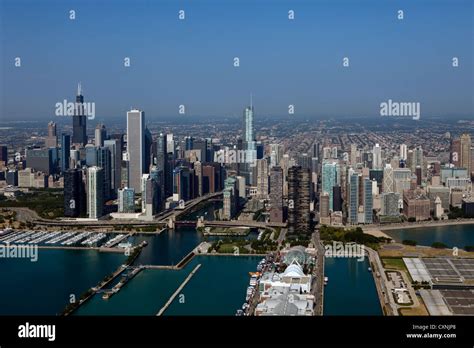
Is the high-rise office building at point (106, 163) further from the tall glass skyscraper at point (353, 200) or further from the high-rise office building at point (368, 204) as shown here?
the high-rise office building at point (368, 204)

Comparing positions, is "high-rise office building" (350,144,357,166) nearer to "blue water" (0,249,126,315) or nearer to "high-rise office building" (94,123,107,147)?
"high-rise office building" (94,123,107,147)

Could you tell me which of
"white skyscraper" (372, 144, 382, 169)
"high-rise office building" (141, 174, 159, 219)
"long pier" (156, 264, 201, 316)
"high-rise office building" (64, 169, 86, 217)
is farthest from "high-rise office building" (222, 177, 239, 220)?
"long pier" (156, 264, 201, 316)

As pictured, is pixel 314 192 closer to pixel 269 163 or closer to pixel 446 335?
pixel 269 163

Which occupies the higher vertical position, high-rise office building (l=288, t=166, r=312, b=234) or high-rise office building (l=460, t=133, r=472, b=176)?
high-rise office building (l=460, t=133, r=472, b=176)

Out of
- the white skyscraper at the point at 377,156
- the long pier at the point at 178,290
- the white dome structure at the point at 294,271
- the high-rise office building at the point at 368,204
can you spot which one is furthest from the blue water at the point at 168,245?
the white skyscraper at the point at 377,156

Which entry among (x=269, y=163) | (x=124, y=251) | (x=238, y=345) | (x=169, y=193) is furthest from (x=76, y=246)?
(x=238, y=345)

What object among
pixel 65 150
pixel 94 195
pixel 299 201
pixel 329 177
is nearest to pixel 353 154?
pixel 329 177

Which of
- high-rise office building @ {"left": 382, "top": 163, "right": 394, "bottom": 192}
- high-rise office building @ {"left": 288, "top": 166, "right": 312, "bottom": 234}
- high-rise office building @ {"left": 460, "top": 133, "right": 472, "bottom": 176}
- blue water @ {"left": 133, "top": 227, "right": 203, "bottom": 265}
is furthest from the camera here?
high-rise office building @ {"left": 460, "top": 133, "right": 472, "bottom": 176}
